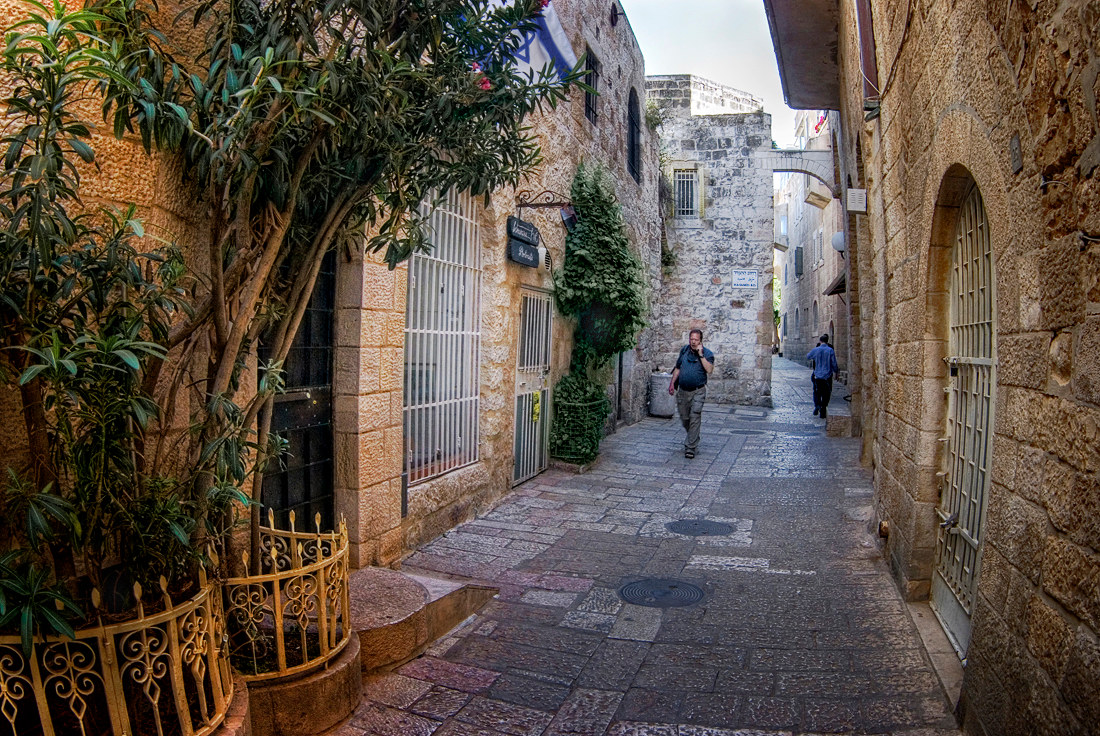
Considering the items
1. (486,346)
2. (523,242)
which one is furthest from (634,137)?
(486,346)

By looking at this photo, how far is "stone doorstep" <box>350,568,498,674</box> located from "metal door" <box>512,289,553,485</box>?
3.27 meters

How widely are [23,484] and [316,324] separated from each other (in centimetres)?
258

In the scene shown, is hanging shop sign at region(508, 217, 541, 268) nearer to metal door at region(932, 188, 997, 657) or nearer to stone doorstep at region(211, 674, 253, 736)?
metal door at region(932, 188, 997, 657)

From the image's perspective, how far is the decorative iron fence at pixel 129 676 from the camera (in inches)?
84.1

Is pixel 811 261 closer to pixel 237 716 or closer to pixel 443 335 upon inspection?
pixel 443 335

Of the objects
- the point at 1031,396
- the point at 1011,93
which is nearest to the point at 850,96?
the point at 1011,93

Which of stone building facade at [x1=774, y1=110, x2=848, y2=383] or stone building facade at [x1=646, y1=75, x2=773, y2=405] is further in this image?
stone building facade at [x1=774, y1=110, x2=848, y2=383]

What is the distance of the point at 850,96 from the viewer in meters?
7.89

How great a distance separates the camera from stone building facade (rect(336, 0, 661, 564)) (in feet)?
15.6

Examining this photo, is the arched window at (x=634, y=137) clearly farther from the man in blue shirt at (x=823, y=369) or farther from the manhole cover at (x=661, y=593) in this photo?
the manhole cover at (x=661, y=593)

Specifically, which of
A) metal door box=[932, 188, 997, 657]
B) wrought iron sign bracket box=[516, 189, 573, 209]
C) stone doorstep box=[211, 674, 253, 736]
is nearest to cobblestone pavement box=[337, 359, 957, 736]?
metal door box=[932, 188, 997, 657]

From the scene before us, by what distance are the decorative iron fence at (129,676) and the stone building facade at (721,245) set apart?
14944 millimetres

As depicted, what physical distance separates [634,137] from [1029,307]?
36.8 feet

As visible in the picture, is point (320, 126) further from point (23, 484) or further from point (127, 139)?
point (23, 484)
